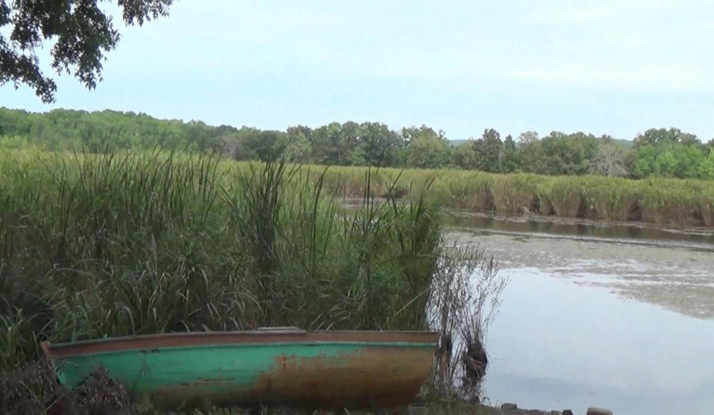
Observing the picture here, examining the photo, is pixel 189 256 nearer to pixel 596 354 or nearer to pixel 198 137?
pixel 198 137

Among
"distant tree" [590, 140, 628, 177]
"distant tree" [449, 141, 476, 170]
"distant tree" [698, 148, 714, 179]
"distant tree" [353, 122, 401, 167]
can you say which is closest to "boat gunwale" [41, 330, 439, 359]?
"distant tree" [353, 122, 401, 167]

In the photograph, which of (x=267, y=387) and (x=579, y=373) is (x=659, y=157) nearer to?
(x=579, y=373)

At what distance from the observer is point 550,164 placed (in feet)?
111

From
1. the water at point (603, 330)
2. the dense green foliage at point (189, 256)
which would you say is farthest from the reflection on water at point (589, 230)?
the dense green foliage at point (189, 256)

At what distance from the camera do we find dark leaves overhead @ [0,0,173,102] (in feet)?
18.9

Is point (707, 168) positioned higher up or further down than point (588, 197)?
higher up

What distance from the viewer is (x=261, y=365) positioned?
409cm

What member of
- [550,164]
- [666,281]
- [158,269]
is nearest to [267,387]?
[158,269]

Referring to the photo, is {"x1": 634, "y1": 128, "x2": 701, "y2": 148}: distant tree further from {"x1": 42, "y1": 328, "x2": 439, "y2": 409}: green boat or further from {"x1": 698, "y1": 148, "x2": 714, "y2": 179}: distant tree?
{"x1": 42, "y1": 328, "x2": 439, "y2": 409}: green boat

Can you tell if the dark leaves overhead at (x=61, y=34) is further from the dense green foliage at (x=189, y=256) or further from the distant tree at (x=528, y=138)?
the distant tree at (x=528, y=138)

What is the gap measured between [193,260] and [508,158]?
30160 mm

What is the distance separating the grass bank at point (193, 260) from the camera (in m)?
4.32

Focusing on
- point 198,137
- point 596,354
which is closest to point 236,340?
point 198,137

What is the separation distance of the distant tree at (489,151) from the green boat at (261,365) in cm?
2794
